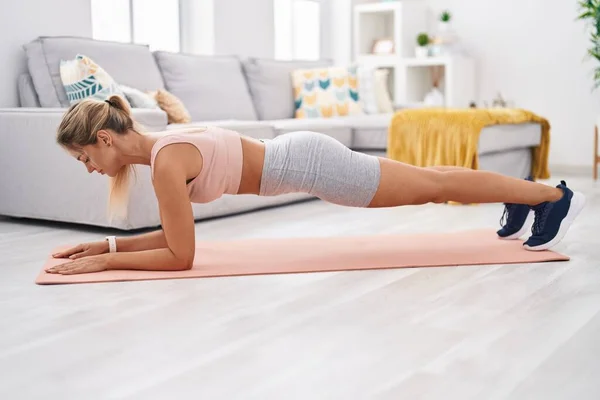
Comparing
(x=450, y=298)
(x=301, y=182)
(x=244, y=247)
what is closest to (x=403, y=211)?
(x=244, y=247)

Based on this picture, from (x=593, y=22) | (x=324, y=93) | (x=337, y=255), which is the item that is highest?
(x=593, y=22)

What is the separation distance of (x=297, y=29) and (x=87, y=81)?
3.32 metres

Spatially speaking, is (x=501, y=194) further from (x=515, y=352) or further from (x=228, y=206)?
(x=228, y=206)

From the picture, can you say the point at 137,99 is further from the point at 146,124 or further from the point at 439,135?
the point at 439,135

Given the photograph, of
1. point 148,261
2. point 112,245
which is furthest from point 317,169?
point 112,245

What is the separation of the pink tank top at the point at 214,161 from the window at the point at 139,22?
8.72ft

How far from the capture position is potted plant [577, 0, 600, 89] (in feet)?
20.1

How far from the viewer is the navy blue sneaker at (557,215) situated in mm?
2910

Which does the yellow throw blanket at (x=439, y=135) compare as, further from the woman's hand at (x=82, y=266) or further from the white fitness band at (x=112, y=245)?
the woman's hand at (x=82, y=266)

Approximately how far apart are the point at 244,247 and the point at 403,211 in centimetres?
139

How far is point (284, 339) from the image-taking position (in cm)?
195

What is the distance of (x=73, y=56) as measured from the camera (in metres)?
4.13

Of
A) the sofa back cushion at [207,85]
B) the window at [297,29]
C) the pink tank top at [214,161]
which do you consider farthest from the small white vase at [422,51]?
the pink tank top at [214,161]

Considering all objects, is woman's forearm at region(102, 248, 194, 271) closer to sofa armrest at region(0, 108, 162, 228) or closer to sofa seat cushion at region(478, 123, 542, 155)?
sofa armrest at region(0, 108, 162, 228)
